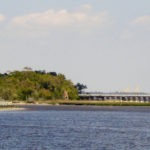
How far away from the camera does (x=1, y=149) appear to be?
67.4 meters

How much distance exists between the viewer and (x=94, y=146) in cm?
7250

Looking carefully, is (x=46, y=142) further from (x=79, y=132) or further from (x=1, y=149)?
(x=79, y=132)

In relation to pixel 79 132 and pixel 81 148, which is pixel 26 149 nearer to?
pixel 81 148

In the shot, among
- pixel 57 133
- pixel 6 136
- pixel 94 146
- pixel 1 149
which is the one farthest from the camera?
pixel 57 133

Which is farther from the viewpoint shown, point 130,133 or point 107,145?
point 130,133

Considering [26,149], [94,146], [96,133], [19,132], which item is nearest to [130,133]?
[96,133]

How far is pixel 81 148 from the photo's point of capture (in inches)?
2766

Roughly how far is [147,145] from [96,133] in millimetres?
18336

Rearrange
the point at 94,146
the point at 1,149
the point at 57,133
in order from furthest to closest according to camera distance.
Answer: the point at 57,133 → the point at 94,146 → the point at 1,149

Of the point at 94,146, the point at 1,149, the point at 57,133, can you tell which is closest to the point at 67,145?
the point at 94,146

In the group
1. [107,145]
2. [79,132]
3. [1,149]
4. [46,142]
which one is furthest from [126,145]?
[79,132]

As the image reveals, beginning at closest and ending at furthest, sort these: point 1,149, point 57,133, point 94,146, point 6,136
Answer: point 1,149 → point 94,146 → point 6,136 → point 57,133

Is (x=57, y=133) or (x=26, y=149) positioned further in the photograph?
(x=57, y=133)

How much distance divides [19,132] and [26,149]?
77.6ft
